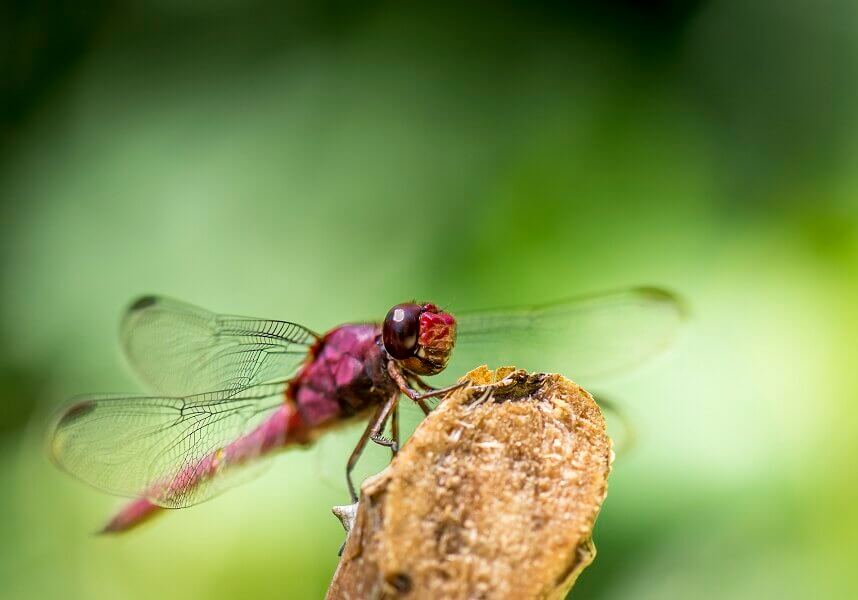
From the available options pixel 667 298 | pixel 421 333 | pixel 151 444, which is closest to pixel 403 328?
pixel 421 333

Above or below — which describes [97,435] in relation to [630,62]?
below

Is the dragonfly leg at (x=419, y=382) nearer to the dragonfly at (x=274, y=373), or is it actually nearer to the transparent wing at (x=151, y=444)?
the dragonfly at (x=274, y=373)

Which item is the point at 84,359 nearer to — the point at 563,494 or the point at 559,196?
the point at 559,196

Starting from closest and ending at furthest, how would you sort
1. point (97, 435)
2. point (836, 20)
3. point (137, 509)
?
point (97, 435) < point (137, 509) < point (836, 20)

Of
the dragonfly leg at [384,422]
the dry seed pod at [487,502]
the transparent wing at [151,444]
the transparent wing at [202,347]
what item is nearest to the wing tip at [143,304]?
the transparent wing at [202,347]

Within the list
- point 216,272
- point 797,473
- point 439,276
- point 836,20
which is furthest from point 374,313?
point 836,20

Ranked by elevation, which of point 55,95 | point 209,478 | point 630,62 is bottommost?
point 209,478
